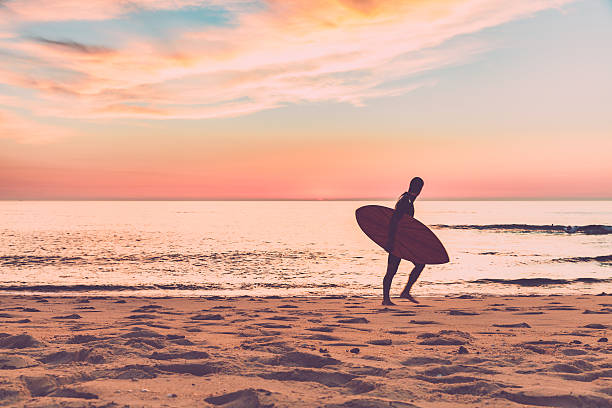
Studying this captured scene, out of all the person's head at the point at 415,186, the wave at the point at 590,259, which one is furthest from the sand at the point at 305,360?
the wave at the point at 590,259

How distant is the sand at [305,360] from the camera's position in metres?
3.73

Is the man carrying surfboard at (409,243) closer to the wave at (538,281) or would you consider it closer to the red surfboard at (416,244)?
the red surfboard at (416,244)

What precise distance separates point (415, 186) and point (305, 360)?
619 cm

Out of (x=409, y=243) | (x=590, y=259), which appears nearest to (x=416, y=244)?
(x=409, y=243)

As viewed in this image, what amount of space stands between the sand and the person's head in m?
2.76

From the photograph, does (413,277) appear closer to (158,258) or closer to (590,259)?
(158,258)

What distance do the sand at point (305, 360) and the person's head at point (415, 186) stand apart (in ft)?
9.06

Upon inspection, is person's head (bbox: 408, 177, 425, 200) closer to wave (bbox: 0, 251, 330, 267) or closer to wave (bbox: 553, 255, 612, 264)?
wave (bbox: 0, 251, 330, 267)

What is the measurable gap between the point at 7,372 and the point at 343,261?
19575 mm

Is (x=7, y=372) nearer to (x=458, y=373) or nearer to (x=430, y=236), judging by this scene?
(x=458, y=373)

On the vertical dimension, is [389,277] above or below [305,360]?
above

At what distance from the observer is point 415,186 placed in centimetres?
1025

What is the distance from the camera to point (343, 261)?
23.2 meters

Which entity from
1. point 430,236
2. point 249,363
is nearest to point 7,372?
point 249,363
